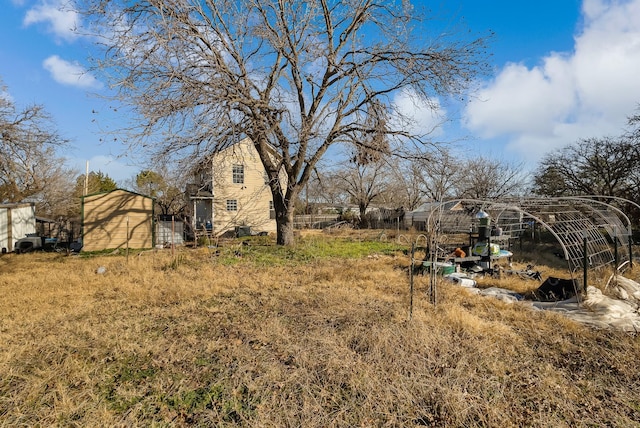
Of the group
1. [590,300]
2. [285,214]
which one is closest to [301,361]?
[590,300]

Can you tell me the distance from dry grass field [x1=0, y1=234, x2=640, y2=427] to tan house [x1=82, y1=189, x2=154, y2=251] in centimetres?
827

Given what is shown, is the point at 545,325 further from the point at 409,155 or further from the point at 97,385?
the point at 409,155

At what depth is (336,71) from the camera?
41.0 ft

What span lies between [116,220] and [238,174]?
32.7ft

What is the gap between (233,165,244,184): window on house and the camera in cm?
2328

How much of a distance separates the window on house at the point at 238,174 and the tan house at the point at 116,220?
8.52 meters

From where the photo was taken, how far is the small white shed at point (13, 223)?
48.7 feet

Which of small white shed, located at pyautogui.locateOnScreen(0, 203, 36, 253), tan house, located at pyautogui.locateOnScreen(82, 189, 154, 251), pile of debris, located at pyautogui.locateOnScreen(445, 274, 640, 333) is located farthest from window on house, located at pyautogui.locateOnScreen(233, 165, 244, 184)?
pile of debris, located at pyautogui.locateOnScreen(445, 274, 640, 333)

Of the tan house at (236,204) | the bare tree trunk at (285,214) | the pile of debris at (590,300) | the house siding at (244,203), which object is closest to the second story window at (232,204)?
the tan house at (236,204)

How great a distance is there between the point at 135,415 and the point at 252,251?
10471 millimetres

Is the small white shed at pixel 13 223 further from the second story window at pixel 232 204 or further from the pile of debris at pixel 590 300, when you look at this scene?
the pile of debris at pixel 590 300

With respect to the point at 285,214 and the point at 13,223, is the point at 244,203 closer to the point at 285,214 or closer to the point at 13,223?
the point at 285,214

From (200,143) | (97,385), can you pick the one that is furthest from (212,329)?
(200,143)

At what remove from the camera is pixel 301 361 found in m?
3.66
